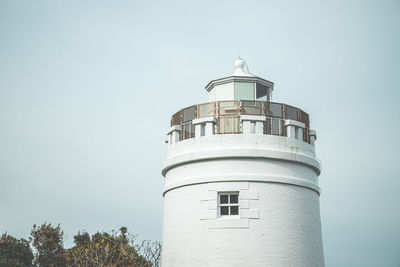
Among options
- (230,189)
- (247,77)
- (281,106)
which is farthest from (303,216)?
(247,77)

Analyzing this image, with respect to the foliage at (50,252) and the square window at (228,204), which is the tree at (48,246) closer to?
the foliage at (50,252)

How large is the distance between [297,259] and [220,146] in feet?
15.5

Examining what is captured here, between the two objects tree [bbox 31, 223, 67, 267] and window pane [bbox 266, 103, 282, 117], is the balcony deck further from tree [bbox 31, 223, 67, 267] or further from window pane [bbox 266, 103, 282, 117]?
tree [bbox 31, 223, 67, 267]

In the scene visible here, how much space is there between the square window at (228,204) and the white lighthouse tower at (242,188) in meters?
0.03

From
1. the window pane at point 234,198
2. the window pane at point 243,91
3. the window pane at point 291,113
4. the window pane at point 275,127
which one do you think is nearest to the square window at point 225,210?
the window pane at point 234,198

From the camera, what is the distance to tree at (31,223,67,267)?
23.2 metres

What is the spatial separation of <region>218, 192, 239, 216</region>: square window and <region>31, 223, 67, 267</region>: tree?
9.16m

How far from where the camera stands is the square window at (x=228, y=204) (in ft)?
57.8

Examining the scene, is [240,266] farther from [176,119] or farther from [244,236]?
[176,119]

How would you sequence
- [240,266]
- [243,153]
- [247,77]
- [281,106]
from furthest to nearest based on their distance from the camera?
[247,77], [281,106], [243,153], [240,266]

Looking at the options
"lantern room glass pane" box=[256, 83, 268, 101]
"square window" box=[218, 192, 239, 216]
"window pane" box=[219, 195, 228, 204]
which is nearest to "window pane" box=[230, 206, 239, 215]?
"square window" box=[218, 192, 239, 216]

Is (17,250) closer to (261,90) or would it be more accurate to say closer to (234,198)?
(234,198)

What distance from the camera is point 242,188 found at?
17562 millimetres

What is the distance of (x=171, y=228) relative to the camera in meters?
18.6
